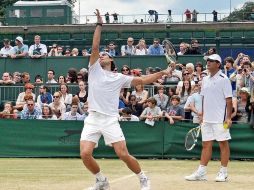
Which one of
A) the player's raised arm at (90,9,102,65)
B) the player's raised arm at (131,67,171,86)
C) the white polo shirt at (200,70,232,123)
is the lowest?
the white polo shirt at (200,70,232,123)

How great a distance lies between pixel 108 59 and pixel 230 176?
398 centimetres

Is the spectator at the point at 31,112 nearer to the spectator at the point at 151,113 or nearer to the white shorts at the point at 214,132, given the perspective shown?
the spectator at the point at 151,113

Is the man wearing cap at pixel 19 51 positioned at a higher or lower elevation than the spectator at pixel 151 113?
higher

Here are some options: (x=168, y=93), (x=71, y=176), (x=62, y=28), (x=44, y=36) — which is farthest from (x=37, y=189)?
(x=62, y=28)

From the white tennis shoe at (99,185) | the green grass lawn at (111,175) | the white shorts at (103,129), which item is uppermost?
the white shorts at (103,129)

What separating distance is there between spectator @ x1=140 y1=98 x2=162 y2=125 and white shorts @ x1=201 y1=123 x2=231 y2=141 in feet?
19.2

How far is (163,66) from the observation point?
24.7 metres

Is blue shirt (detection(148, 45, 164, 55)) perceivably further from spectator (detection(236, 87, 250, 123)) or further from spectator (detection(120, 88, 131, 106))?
spectator (detection(236, 87, 250, 123))

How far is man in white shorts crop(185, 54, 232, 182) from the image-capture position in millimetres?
12672

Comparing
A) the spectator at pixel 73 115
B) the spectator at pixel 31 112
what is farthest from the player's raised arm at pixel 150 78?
the spectator at pixel 31 112

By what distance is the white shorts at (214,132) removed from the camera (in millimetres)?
12695

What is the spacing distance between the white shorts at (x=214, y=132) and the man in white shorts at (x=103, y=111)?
2.16 metres

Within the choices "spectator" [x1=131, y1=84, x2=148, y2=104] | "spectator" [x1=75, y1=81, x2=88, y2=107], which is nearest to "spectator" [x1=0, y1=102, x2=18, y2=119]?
"spectator" [x1=75, y1=81, x2=88, y2=107]

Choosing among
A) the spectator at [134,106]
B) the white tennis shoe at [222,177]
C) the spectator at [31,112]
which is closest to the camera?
the white tennis shoe at [222,177]
